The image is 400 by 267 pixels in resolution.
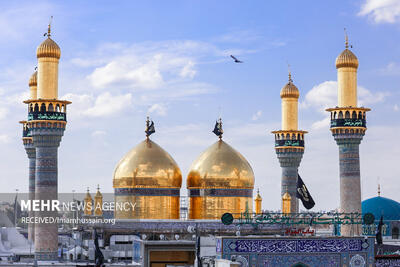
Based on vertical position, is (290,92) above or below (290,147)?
above

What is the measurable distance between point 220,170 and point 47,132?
25.3 ft

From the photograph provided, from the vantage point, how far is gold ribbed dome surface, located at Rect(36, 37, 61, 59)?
3450 cm

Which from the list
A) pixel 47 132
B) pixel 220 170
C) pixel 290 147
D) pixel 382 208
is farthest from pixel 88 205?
pixel 382 208

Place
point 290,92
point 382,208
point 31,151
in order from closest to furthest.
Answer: point 290,92 < point 31,151 < point 382,208

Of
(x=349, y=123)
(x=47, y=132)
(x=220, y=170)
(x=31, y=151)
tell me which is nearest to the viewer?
(x=220, y=170)

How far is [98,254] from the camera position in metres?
18.7

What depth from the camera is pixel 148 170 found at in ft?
107

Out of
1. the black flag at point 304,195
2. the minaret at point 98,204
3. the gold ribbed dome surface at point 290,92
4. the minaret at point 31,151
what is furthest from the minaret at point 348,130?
the minaret at point 31,151

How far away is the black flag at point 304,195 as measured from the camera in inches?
1367

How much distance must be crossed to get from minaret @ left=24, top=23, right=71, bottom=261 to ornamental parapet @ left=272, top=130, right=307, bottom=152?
1141cm

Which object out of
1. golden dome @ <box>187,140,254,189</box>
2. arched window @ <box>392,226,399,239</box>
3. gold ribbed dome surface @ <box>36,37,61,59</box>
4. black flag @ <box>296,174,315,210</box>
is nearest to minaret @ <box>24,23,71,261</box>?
gold ribbed dome surface @ <box>36,37,61,59</box>

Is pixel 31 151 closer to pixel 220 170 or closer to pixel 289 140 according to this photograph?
pixel 220 170

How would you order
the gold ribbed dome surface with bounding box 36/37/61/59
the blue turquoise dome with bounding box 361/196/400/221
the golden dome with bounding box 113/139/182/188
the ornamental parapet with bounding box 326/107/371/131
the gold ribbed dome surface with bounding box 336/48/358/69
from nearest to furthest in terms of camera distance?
the golden dome with bounding box 113/139/182/188
the gold ribbed dome surface with bounding box 36/37/61/59
the ornamental parapet with bounding box 326/107/371/131
the gold ribbed dome surface with bounding box 336/48/358/69
the blue turquoise dome with bounding box 361/196/400/221

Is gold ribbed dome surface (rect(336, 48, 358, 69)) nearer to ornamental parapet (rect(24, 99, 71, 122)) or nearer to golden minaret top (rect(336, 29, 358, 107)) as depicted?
golden minaret top (rect(336, 29, 358, 107))
